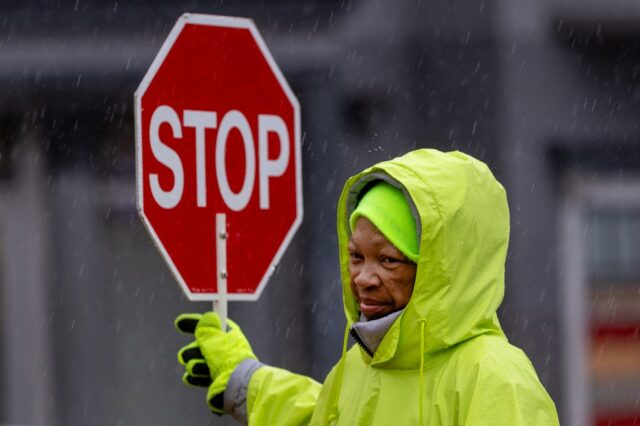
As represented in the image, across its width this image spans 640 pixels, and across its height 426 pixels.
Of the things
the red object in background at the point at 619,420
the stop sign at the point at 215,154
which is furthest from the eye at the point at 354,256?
the red object in background at the point at 619,420

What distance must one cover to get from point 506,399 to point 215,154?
1321 millimetres

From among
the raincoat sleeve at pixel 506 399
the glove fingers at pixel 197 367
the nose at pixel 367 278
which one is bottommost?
the glove fingers at pixel 197 367

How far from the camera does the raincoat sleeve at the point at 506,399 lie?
10.1ft

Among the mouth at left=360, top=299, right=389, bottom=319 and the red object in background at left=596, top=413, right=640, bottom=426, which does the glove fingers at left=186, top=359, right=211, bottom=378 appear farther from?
the red object in background at left=596, top=413, right=640, bottom=426

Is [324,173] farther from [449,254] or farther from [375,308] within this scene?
[449,254]

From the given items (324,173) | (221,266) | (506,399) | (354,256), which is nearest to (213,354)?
(221,266)

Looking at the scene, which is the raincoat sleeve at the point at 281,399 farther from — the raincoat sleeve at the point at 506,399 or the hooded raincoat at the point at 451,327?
the raincoat sleeve at the point at 506,399

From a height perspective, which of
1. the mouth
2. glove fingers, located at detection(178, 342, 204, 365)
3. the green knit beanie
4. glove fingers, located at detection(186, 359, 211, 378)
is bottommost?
glove fingers, located at detection(186, 359, 211, 378)

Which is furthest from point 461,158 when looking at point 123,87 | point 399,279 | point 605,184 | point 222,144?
point 605,184

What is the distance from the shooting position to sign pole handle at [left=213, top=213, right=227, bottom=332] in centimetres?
409

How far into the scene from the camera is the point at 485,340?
3248 millimetres

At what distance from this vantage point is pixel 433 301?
3.23 metres

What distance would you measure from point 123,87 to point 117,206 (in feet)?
2.02

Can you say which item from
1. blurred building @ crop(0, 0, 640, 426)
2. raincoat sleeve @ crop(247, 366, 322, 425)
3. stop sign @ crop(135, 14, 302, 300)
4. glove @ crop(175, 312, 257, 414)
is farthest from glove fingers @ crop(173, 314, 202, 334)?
blurred building @ crop(0, 0, 640, 426)
